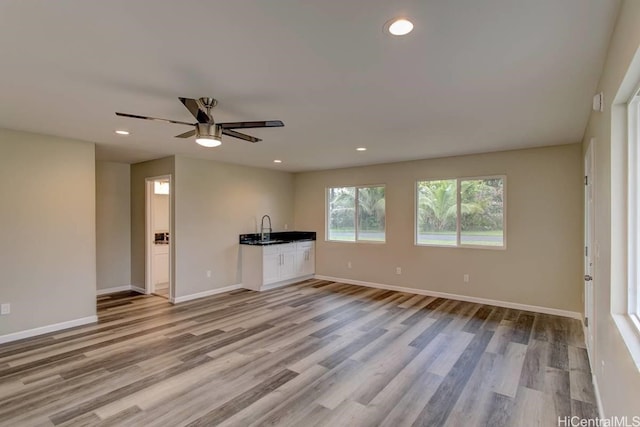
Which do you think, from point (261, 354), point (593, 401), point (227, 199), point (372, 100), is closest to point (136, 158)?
point (227, 199)

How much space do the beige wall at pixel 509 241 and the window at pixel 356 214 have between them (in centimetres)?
19

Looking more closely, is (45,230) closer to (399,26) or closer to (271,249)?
(271,249)

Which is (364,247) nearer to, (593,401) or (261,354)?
(261,354)

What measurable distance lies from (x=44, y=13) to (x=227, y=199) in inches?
185

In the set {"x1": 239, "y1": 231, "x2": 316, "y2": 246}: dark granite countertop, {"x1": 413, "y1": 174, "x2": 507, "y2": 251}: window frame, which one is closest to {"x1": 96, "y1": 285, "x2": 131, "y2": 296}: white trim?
{"x1": 239, "y1": 231, "x2": 316, "y2": 246}: dark granite countertop

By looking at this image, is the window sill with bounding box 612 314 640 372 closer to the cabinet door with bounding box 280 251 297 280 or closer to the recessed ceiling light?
the recessed ceiling light

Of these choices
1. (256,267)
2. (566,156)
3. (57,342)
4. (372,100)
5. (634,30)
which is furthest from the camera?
(256,267)

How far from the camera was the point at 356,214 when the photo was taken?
6.86 meters

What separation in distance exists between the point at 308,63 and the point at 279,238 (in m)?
5.50

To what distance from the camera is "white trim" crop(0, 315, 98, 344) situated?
3.81m

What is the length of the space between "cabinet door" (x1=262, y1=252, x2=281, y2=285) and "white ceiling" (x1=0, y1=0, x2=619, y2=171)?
302cm

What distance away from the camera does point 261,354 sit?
3.40 metres

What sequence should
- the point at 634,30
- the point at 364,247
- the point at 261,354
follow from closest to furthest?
the point at 634,30 < the point at 261,354 < the point at 364,247

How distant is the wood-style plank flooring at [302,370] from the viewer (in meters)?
2.40
